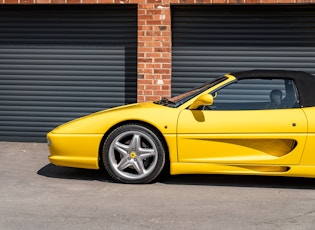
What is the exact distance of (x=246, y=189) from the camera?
6277mm

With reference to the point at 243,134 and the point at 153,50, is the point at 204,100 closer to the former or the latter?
the point at 243,134

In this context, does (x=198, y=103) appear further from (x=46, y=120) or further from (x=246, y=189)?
(x=46, y=120)

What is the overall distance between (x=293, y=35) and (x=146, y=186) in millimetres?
4232

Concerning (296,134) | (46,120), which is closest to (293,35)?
(296,134)

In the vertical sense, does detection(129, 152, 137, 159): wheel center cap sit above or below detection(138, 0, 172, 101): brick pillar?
below

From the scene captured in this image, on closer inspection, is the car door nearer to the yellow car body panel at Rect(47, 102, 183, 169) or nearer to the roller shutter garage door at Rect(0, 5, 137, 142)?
the yellow car body panel at Rect(47, 102, 183, 169)

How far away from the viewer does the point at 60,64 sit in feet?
32.0

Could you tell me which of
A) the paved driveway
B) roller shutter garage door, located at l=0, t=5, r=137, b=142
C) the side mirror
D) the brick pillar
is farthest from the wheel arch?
roller shutter garage door, located at l=0, t=5, r=137, b=142

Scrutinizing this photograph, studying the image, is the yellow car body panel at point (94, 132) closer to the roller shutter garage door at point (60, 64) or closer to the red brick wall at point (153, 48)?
the red brick wall at point (153, 48)

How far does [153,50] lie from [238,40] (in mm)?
1358

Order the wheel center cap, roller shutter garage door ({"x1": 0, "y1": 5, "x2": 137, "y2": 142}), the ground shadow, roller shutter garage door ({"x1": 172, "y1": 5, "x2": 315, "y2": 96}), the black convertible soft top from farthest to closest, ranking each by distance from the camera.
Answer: roller shutter garage door ({"x1": 0, "y1": 5, "x2": 137, "y2": 142}), roller shutter garage door ({"x1": 172, "y1": 5, "x2": 315, "y2": 96}), the ground shadow, the wheel center cap, the black convertible soft top

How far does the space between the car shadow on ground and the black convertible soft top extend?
37.1 inches

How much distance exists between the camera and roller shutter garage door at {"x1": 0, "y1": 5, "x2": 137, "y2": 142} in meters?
9.65

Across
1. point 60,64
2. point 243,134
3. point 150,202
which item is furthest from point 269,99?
point 60,64
